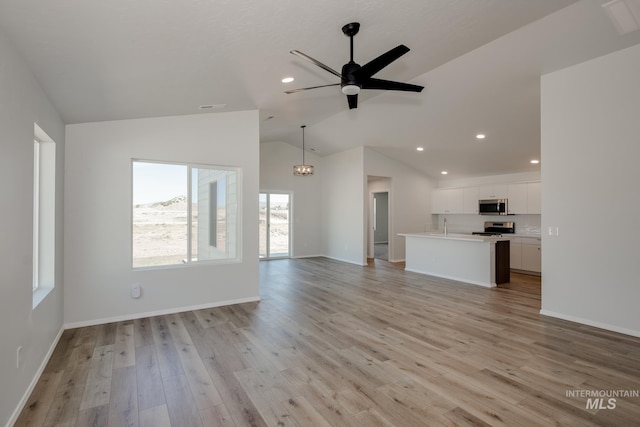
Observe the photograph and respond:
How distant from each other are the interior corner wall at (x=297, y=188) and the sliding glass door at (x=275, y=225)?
0.58 ft

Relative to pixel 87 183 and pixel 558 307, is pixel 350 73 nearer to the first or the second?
Answer: pixel 87 183

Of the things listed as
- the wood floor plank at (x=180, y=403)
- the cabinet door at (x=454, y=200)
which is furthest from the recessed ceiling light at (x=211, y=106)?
the cabinet door at (x=454, y=200)

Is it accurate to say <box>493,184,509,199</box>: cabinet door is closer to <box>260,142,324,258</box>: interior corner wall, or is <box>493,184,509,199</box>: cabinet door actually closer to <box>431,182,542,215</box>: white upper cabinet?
<box>431,182,542,215</box>: white upper cabinet

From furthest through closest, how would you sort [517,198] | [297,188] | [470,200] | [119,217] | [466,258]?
[297,188], [470,200], [517,198], [466,258], [119,217]

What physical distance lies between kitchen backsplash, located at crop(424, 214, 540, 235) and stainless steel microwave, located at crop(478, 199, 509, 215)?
1.12 ft

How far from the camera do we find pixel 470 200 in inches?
333

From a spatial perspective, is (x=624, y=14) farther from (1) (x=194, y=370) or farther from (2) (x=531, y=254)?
(2) (x=531, y=254)

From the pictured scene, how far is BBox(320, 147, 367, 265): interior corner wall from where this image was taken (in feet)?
27.1

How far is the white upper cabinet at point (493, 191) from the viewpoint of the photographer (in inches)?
304

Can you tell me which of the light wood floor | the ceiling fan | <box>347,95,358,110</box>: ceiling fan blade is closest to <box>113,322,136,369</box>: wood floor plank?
the light wood floor

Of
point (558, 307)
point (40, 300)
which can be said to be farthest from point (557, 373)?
point (40, 300)

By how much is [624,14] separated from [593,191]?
1.80 meters

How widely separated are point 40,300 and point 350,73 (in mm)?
3314

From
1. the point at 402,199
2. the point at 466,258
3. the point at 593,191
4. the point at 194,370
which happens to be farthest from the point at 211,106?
the point at 402,199
